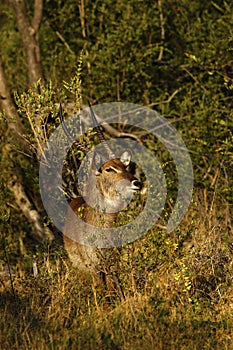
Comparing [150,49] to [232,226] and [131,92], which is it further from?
[232,226]

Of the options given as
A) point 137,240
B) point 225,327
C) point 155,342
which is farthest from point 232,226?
point 155,342

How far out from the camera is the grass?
21.6 feet

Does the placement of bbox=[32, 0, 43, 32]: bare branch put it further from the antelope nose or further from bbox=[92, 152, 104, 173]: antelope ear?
the antelope nose

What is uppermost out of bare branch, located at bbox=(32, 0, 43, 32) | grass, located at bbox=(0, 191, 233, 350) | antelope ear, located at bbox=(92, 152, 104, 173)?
bare branch, located at bbox=(32, 0, 43, 32)

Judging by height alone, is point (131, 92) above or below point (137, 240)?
above

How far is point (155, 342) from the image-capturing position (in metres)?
6.47

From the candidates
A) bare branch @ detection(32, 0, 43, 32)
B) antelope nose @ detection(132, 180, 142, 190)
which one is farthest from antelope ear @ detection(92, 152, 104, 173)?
bare branch @ detection(32, 0, 43, 32)

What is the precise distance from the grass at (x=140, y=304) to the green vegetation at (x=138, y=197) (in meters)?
0.02

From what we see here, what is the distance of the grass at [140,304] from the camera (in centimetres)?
657

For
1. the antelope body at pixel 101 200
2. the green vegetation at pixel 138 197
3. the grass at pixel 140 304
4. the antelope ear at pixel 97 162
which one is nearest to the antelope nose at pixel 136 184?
the antelope body at pixel 101 200

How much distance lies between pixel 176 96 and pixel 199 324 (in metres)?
7.59

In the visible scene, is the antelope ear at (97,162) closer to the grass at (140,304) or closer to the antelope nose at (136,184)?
the antelope nose at (136,184)

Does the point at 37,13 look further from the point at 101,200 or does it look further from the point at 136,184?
the point at 136,184

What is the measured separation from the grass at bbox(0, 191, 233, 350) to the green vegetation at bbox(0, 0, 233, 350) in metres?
0.02
